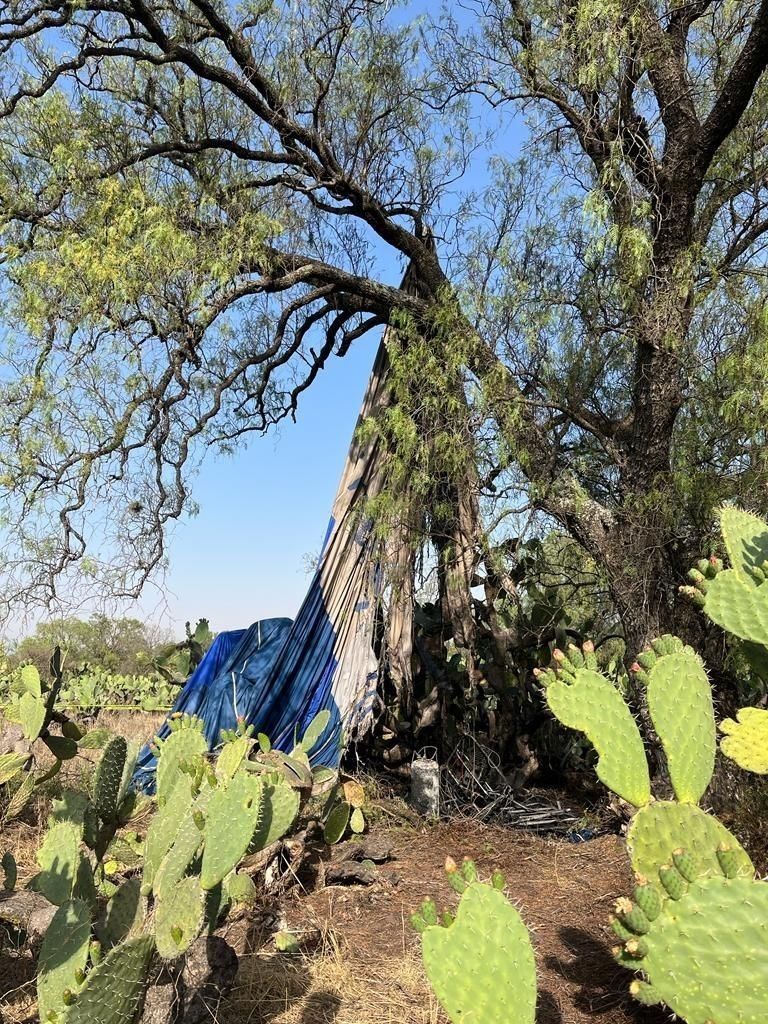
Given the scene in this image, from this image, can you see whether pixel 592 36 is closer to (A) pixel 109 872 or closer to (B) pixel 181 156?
(B) pixel 181 156

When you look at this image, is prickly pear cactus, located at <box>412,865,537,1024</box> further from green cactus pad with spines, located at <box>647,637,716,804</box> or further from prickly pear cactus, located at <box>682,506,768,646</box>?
prickly pear cactus, located at <box>682,506,768,646</box>

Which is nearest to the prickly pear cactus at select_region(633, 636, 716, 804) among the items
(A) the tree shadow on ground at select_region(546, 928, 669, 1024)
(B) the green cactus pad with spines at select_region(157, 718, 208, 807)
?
(A) the tree shadow on ground at select_region(546, 928, 669, 1024)

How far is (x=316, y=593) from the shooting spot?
18.8 feet

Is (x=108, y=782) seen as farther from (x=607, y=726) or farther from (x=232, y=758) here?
(x=607, y=726)

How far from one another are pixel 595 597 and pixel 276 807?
354cm

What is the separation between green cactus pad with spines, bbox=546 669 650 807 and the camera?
2666 millimetres

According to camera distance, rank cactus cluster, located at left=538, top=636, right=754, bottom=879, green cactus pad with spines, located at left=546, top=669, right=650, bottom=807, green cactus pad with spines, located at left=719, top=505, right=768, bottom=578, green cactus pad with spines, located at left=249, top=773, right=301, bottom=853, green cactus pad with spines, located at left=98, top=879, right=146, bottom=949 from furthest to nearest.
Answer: green cactus pad with spines, located at left=249, top=773, right=301, bottom=853 → green cactus pad with spines, located at left=719, top=505, right=768, bottom=578 → green cactus pad with spines, located at left=546, top=669, right=650, bottom=807 → green cactus pad with spines, located at left=98, top=879, right=146, bottom=949 → cactus cluster, located at left=538, top=636, right=754, bottom=879

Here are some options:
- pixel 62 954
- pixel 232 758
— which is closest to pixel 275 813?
pixel 232 758

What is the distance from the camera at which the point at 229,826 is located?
2.26 m

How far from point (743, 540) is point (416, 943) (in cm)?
215

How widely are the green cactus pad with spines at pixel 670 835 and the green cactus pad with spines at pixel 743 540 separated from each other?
0.82 meters

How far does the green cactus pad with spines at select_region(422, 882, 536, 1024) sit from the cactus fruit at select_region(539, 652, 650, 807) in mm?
981

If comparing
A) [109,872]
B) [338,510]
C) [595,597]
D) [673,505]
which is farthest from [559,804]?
[109,872]

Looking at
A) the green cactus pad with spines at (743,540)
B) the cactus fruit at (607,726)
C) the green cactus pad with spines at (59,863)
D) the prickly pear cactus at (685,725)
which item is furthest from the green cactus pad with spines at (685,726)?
the green cactus pad with spines at (59,863)
